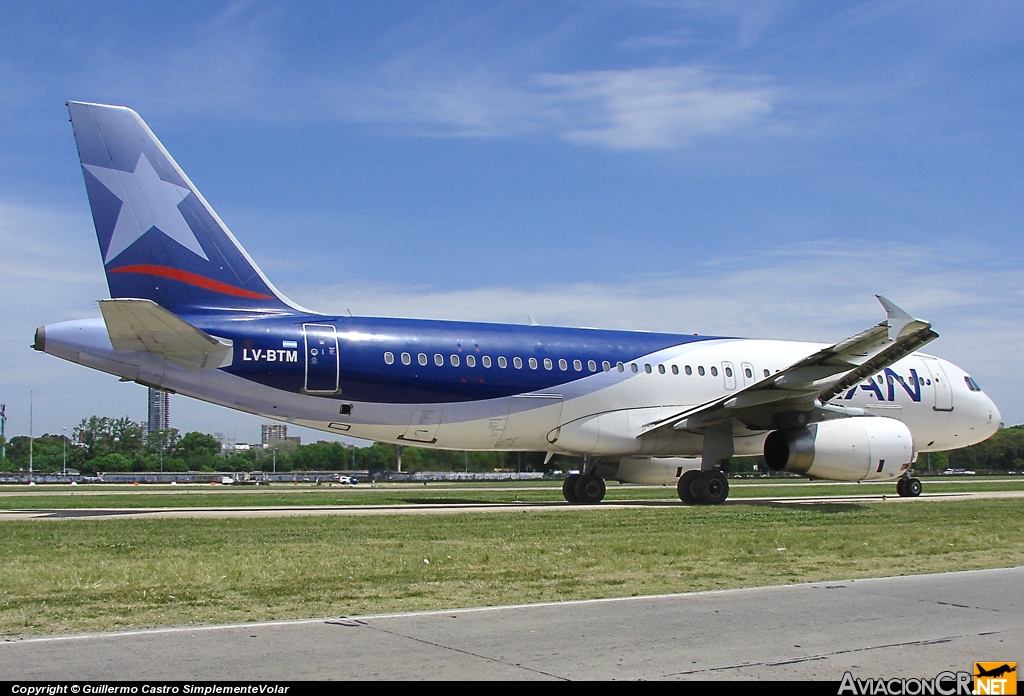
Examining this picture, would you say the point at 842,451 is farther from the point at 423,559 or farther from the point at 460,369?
the point at 423,559

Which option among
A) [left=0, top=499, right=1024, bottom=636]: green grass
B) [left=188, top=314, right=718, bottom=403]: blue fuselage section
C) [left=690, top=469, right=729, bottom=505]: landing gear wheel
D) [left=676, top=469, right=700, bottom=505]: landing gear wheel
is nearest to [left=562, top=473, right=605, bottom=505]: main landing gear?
[left=676, top=469, right=700, bottom=505]: landing gear wheel

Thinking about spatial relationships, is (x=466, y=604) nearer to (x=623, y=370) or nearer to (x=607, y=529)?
(x=607, y=529)

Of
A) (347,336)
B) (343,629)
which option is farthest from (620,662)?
(347,336)

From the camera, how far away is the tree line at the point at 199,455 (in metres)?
79.1

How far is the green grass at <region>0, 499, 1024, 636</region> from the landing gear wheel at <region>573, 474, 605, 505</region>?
22.2 feet

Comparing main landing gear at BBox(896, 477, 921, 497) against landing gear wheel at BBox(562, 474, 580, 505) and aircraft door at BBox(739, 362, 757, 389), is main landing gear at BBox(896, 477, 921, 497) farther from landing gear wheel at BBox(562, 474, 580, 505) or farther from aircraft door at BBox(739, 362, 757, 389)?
landing gear wheel at BBox(562, 474, 580, 505)

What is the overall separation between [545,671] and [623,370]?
1745 centimetres

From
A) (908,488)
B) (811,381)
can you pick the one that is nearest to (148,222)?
(811,381)

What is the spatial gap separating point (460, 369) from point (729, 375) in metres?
7.69

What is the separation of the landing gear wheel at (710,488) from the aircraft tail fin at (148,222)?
34.5ft

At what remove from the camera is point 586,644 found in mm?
6891

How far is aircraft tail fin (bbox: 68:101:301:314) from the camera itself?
18203 millimetres

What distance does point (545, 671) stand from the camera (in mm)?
6082

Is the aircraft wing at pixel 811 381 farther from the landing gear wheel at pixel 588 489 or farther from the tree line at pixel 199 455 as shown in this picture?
the tree line at pixel 199 455
